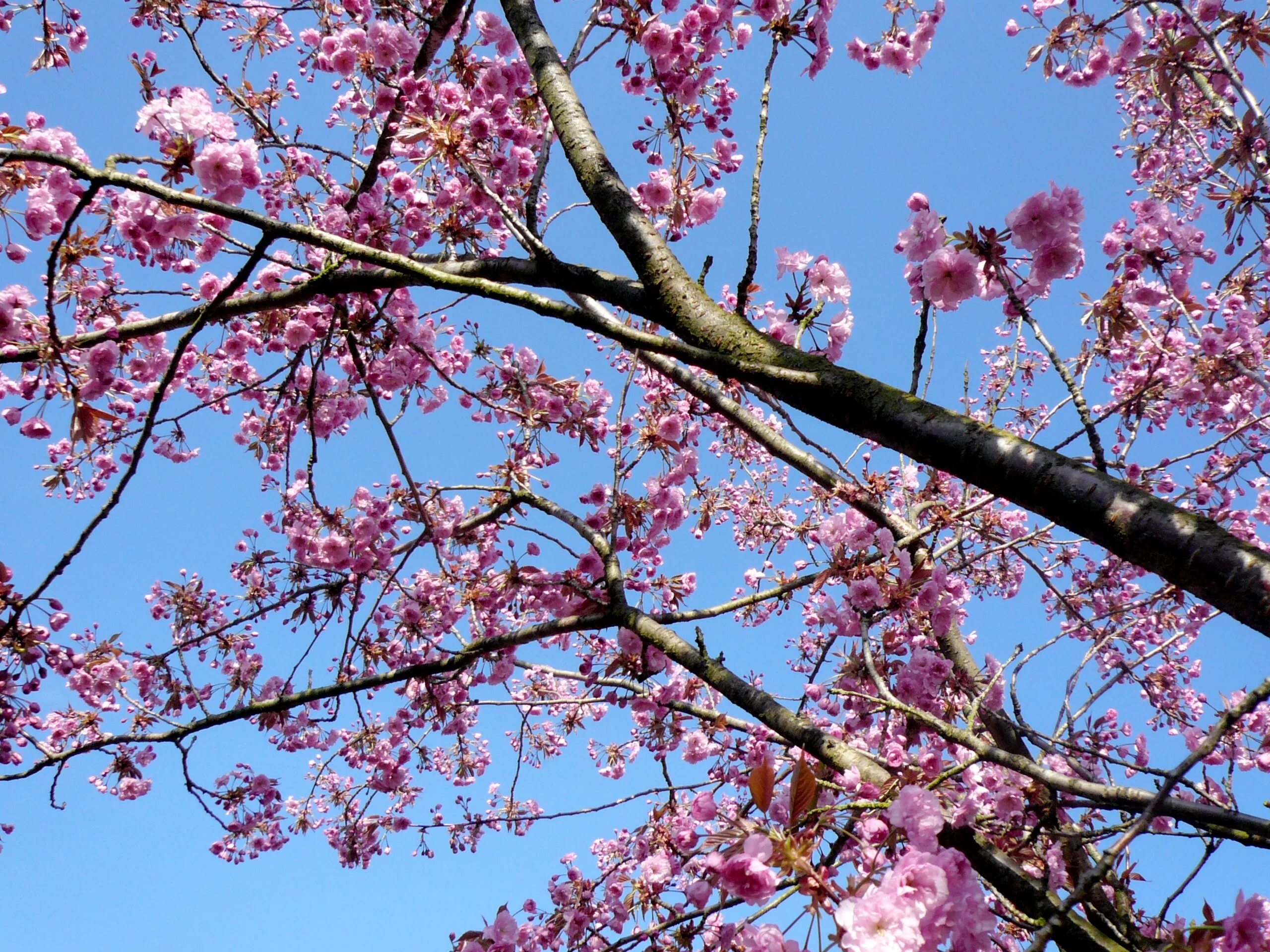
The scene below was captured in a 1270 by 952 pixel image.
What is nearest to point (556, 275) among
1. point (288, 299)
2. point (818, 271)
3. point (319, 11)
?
point (288, 299)

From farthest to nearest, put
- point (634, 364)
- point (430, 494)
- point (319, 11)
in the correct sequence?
1. point (319, 11)
2. point (430, 494)
3. point (634, 364)

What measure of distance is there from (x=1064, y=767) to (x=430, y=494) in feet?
11.8

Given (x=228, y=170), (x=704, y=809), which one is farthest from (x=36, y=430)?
(x=704, y=809)

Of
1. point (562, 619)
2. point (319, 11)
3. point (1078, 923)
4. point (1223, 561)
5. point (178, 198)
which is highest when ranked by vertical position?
point (319, 11)

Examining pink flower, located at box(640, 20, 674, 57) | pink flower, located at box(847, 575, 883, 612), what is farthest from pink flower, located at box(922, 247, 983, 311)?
pink flower, located at box(640, 20, 674, 57)

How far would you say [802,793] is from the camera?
1828 millimetres

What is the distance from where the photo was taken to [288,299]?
103 inches

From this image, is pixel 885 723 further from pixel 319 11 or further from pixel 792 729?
pixel 319 11

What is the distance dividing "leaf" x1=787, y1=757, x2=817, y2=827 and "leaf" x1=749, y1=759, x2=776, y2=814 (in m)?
0.06

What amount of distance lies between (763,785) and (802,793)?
0.37 feet

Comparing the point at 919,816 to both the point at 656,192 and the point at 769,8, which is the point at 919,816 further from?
the point at 656,192

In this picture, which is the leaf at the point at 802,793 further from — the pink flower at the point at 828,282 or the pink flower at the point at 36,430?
the pink flower at the point at 36,430

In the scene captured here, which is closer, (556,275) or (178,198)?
(178,198)

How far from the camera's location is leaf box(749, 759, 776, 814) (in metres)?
1.79
